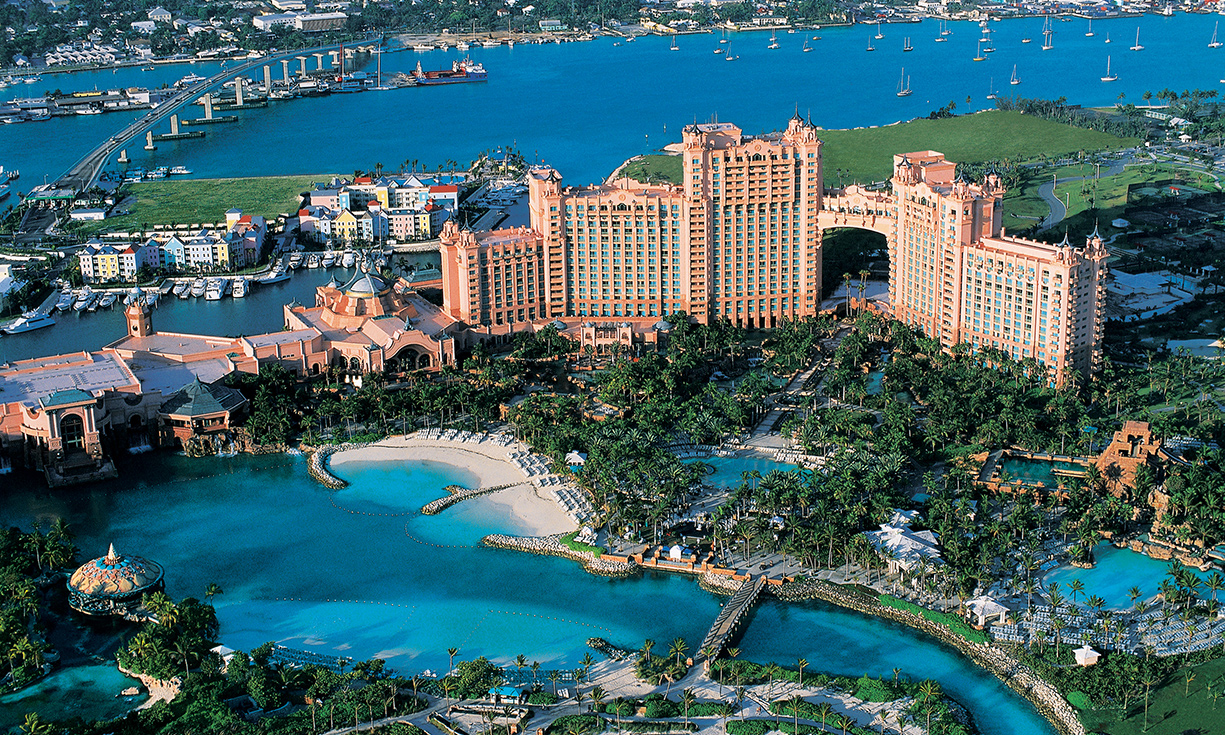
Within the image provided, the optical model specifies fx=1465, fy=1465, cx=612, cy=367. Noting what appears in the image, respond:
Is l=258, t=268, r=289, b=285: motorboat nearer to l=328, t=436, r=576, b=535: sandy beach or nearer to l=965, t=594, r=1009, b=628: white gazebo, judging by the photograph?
l=328, t=436, r=576, b=535: sandy beach

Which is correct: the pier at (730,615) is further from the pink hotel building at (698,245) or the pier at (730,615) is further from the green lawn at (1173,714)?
the pink hotel building at (698,245)

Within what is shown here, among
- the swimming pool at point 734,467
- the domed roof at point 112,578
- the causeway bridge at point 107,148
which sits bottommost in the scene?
the swimming pool at point 734,467

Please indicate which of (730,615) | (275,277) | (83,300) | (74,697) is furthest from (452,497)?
(83,300)

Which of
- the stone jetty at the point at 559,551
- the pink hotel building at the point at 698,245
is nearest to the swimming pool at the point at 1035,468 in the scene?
the pink hotel building at the point at 698,245

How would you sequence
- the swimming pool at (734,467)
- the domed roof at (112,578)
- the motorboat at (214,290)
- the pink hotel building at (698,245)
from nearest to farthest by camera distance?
the domed roof at (112,578)
the swimming pool at (734,467)
the pink hotel building at (698,245)
the motorboat at (214,290)

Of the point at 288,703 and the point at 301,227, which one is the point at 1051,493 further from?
the point at 301,227

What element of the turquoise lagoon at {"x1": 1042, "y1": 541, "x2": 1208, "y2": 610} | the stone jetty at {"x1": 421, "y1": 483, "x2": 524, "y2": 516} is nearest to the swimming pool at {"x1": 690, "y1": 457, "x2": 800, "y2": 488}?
the stone jetty at {"x1": 421, "y1": 483, "x2": 524, "y2": 516}

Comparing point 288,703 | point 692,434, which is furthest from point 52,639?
point 692,434
